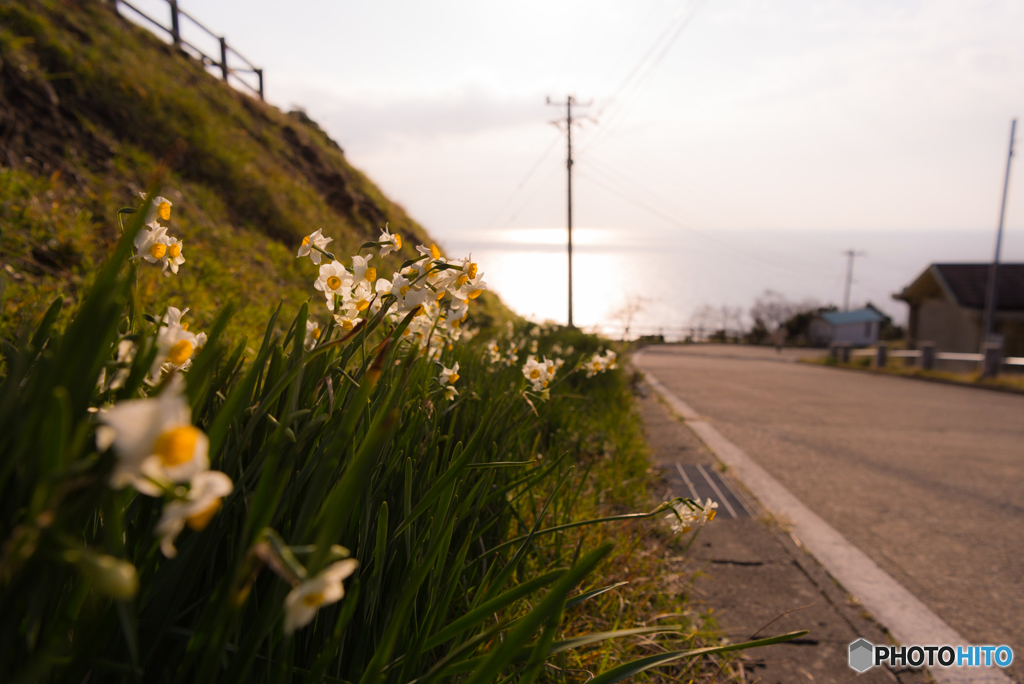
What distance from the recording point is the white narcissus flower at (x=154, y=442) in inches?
14.1

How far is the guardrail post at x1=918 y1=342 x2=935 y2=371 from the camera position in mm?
15953

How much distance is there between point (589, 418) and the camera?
12.9ft

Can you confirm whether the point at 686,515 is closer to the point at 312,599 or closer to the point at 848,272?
the point at 312,599

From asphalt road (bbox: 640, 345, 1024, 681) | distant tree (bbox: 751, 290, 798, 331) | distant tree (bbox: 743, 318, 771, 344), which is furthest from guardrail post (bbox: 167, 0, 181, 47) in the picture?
distant tree (bbox: 751, 290, 798, 331)

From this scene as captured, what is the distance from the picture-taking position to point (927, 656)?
2.01m

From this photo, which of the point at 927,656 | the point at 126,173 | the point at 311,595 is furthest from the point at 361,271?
the point at 126,173

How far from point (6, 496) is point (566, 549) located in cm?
166

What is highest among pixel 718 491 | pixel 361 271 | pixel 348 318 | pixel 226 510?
pixel 361 271

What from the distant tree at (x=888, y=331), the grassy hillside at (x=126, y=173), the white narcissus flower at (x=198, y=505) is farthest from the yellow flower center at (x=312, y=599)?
the distant tree at (x=888, y=331)

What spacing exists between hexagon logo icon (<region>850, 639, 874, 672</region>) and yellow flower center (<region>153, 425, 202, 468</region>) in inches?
89.2

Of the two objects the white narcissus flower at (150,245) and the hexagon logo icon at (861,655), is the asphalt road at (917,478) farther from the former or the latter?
the white narcissus flower at (150,245)

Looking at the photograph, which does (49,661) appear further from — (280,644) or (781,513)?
(781,513)

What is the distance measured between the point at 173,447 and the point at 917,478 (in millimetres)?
5620

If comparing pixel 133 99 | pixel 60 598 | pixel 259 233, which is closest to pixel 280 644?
pixel 60 598
